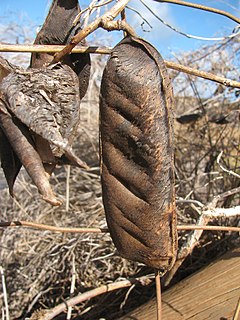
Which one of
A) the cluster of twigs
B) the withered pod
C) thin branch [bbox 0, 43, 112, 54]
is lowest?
the cluster of twigs

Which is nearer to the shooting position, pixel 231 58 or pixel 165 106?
pixel 165 106

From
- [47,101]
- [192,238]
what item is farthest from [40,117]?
[192,238]

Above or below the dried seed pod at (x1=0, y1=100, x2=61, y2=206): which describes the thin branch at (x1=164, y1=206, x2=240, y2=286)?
below

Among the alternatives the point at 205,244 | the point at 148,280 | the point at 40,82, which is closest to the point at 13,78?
the point at 40,82

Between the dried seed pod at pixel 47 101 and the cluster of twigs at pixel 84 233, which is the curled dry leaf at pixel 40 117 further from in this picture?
the cluster of twigs at pixel 84 233

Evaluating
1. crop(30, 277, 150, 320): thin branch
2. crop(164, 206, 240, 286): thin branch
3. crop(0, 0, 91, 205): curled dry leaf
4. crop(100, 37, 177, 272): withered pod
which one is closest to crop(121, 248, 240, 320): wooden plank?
crop(164, 206, 240, 286): thin branch

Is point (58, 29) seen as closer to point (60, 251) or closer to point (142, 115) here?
point (142, 115)

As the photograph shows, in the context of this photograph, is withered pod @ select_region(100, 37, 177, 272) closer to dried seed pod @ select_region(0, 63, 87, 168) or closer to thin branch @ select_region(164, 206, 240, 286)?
dried seed pod @ select_region(0, 63, 87, 168)
